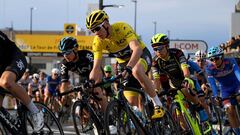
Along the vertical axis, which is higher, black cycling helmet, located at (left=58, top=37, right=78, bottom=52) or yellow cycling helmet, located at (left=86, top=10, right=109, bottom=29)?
yellow cycling helmet, located at (left=86, top=10, right=109, bottom=29)

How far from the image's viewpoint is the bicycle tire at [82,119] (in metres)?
8.32

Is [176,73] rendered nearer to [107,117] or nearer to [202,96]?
[202,96]

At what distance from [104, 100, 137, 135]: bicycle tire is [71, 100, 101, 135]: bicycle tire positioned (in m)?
1.05

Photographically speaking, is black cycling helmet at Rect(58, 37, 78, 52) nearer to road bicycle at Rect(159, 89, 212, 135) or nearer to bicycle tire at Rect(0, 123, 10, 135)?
road bicycle at Rect(159, 89, 212, 135)

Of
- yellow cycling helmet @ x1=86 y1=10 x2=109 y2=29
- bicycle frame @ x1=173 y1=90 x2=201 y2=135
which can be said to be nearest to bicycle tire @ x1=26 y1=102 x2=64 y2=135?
yellow cycling helmet @ x1=86 y1=10 x2=109 y2=29

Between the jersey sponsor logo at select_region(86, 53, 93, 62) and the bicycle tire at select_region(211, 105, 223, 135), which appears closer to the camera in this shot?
the jersey sponsor logo at select_region(86, 53, 93, 62)

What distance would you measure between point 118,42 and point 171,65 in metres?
2.08

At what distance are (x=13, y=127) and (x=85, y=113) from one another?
6.27ft

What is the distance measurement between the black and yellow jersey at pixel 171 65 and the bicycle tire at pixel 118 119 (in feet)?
8.58

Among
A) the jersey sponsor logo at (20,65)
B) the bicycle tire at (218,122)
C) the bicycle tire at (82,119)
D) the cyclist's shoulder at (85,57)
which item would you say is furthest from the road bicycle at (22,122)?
the bicycle tire at (218,122)

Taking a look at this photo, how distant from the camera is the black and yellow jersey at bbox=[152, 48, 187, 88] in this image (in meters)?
9.83

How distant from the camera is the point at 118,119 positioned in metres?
7.22

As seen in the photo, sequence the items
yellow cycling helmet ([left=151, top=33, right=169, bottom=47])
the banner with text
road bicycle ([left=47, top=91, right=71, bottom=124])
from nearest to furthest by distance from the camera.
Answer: yellow cycling helmet ([left=151, top=33, right=169, bottom=47]), road bicycle ([left=47, top=91, right=71, bottom=124]), the banner with text

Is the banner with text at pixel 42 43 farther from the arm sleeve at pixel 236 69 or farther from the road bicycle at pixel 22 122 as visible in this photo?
the road bicycle at pixel 22 122
